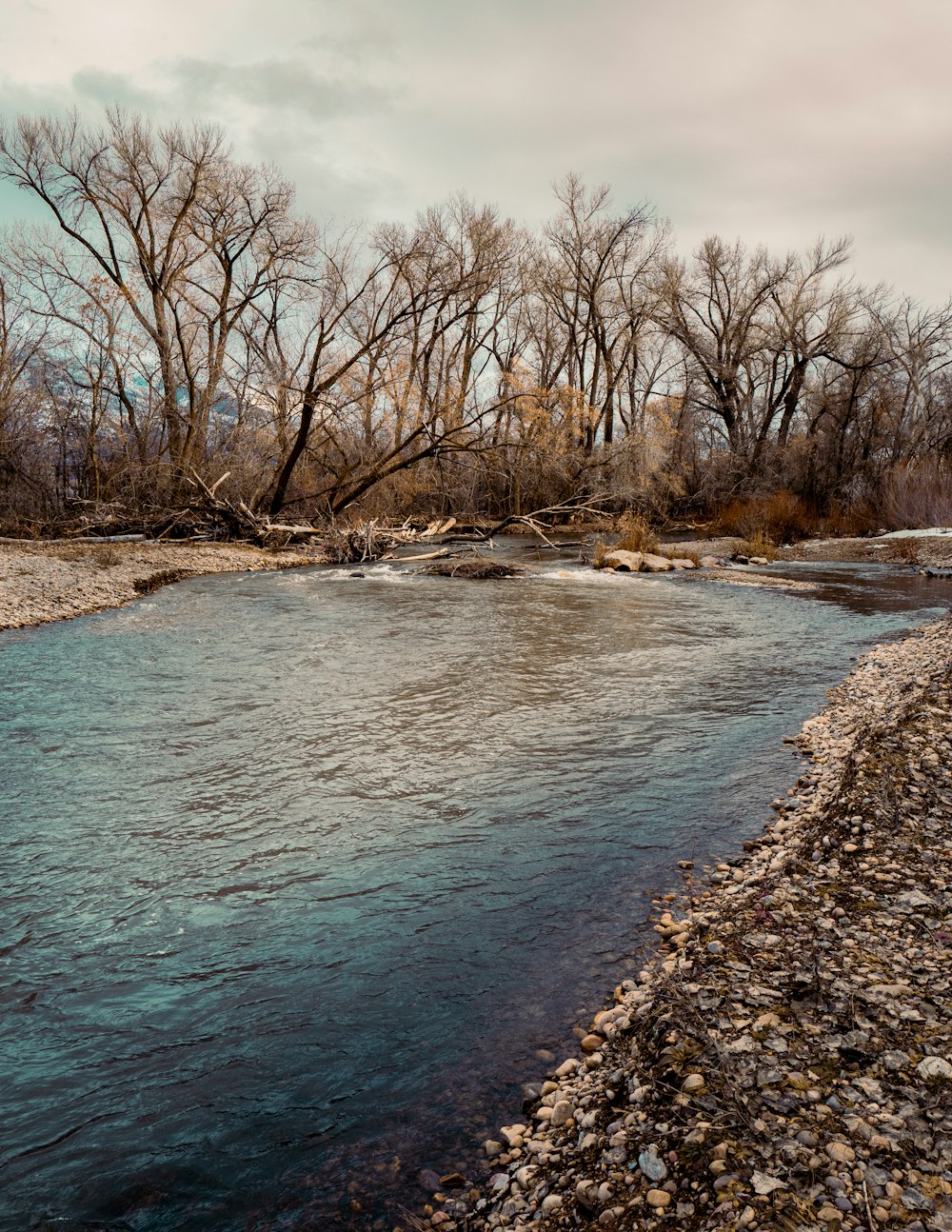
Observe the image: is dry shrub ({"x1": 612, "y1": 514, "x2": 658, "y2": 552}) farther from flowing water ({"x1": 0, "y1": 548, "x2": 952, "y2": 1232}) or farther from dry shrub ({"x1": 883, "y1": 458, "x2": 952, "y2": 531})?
flowing water ({"x1": 0, "y1": 548, "x2": 952, "y2": 1232})

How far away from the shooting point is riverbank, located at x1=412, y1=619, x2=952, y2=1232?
1.97 m

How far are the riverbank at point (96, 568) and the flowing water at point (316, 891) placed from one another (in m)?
3.48

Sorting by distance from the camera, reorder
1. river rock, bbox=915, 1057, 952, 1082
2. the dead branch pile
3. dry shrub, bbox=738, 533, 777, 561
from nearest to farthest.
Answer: river rock, bbox=915, 1057, 952, 1082 < the dead branch pile < dry shrub, bbox=738, 533, 777, 561

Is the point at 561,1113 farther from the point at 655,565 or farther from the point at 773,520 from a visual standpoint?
the point at 773,520

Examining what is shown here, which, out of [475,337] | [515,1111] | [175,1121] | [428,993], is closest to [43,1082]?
[175,1121]

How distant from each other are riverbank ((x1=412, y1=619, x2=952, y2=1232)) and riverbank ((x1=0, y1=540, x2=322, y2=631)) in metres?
11.0

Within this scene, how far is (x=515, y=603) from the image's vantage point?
14.1 metres

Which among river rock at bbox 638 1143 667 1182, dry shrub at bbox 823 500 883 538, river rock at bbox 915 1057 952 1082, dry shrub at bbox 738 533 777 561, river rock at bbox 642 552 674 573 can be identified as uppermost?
Result: dry shrub at bbox 823 500 883 538

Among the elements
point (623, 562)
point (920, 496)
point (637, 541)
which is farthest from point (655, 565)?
point (920, 496)

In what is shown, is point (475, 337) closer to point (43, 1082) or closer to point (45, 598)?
point (45, 598)

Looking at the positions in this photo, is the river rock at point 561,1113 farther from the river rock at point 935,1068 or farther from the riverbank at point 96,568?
the riverbank at point 96,568

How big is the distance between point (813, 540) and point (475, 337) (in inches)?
733

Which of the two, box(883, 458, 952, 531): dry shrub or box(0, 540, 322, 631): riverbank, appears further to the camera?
box(883, 458, 952, 531): dry shrub

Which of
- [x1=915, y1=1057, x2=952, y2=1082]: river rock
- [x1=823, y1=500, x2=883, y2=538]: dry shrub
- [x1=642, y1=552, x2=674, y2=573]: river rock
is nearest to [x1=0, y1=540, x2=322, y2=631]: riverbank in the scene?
[x1=642, y1=552, x2=674, y2=573]: river rock
